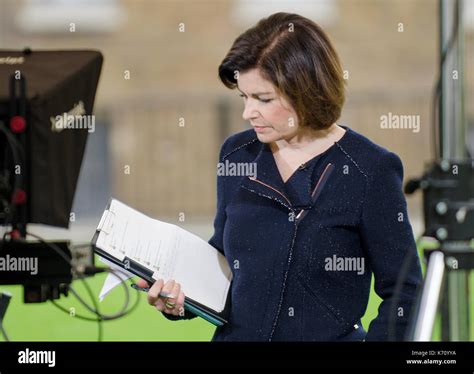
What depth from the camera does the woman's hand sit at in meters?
2.38

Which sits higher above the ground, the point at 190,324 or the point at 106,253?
the point at 106,253

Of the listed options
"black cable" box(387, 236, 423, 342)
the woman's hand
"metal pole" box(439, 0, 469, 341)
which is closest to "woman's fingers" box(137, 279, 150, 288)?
the woman's hand

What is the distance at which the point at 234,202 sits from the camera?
2.50 m

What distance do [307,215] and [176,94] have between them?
4.79 metres

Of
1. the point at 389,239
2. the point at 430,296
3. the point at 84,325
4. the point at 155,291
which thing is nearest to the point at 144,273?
the point at 155,291

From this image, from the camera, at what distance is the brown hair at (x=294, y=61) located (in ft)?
7.80

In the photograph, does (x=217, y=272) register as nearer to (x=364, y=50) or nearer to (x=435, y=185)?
(x=435, y=185)

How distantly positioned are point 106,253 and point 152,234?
0.70ft

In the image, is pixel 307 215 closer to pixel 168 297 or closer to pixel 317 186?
pixel 317 186

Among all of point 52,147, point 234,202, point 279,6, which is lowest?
point 234,202

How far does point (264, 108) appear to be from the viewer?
2.41m

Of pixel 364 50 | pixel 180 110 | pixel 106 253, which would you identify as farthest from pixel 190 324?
pixel 180 110

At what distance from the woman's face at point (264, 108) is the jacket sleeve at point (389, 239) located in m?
0.26

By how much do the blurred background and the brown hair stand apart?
0.33m
